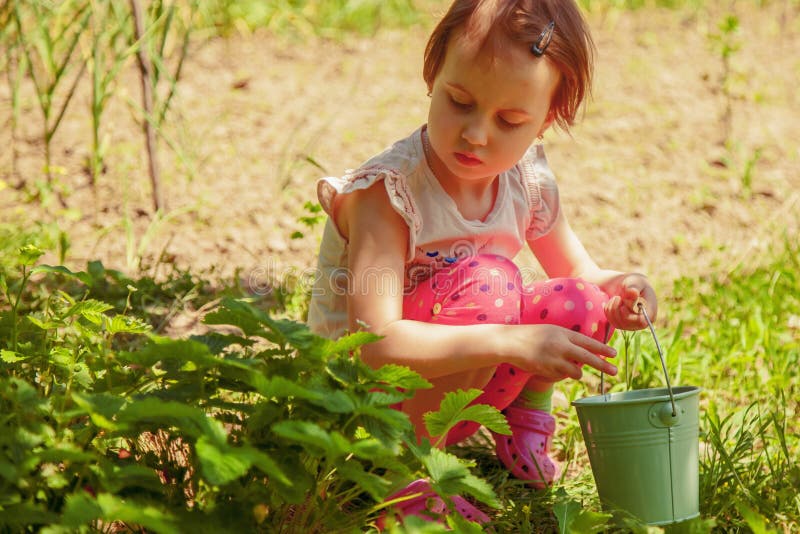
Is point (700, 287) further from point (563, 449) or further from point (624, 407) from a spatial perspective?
point (624, 407)

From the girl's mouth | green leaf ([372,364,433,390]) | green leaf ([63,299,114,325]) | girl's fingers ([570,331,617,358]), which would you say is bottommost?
green leaf ([372,364,433,390])

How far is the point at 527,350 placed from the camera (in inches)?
62.9

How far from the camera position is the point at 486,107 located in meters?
1.72

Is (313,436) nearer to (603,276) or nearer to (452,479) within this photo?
(452,479)

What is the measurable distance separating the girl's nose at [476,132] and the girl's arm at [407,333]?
0.21 meters

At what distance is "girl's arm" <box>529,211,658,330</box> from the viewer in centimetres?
180

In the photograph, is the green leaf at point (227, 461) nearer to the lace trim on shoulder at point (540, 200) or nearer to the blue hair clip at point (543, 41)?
the blue hair clip at point (543, 41)

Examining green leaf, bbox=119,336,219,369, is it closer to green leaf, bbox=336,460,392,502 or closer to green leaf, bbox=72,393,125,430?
green leaf, bbox=72,393,125,430

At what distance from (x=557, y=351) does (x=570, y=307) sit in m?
0.25

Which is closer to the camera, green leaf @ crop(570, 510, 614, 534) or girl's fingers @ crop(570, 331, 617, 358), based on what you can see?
green leaf @ crop(570, 510, 614, 534)

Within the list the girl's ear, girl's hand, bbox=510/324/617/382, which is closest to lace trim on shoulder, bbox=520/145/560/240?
the girl's ear

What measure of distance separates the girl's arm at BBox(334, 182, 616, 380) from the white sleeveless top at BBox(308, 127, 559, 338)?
36 millimetres

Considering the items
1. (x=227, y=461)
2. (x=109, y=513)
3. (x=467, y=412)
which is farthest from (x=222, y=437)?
(x=467, y=412)

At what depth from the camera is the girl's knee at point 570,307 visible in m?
1.81
